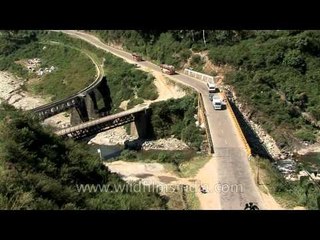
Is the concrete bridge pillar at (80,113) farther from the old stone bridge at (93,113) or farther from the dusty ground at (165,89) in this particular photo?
the dusty ground at (165,89)

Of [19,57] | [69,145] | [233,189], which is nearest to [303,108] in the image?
[233,189]

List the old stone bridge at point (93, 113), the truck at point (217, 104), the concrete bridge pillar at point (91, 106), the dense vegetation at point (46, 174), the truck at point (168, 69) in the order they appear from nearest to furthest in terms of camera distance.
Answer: the dense vegetation at point (46, 174)
the truck at point (217, 104)
the old stone bridge at point (93, 113)
the truck at point (168, 69)
the concrete bridge pillar at point (91, 106)

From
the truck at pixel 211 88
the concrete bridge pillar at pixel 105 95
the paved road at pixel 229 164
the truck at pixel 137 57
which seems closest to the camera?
the paved road at pixel 229 164

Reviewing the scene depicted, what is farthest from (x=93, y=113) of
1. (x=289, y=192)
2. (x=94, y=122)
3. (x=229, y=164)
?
(x=289, y=192)

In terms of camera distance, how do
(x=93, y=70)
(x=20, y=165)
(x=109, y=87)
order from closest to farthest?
(x=20, y=165), (x=109, y=87), (x=93, y=70)

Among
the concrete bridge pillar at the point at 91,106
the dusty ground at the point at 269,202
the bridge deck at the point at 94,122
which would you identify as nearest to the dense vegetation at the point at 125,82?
the concrete bridge pillar at the point at 91,106
